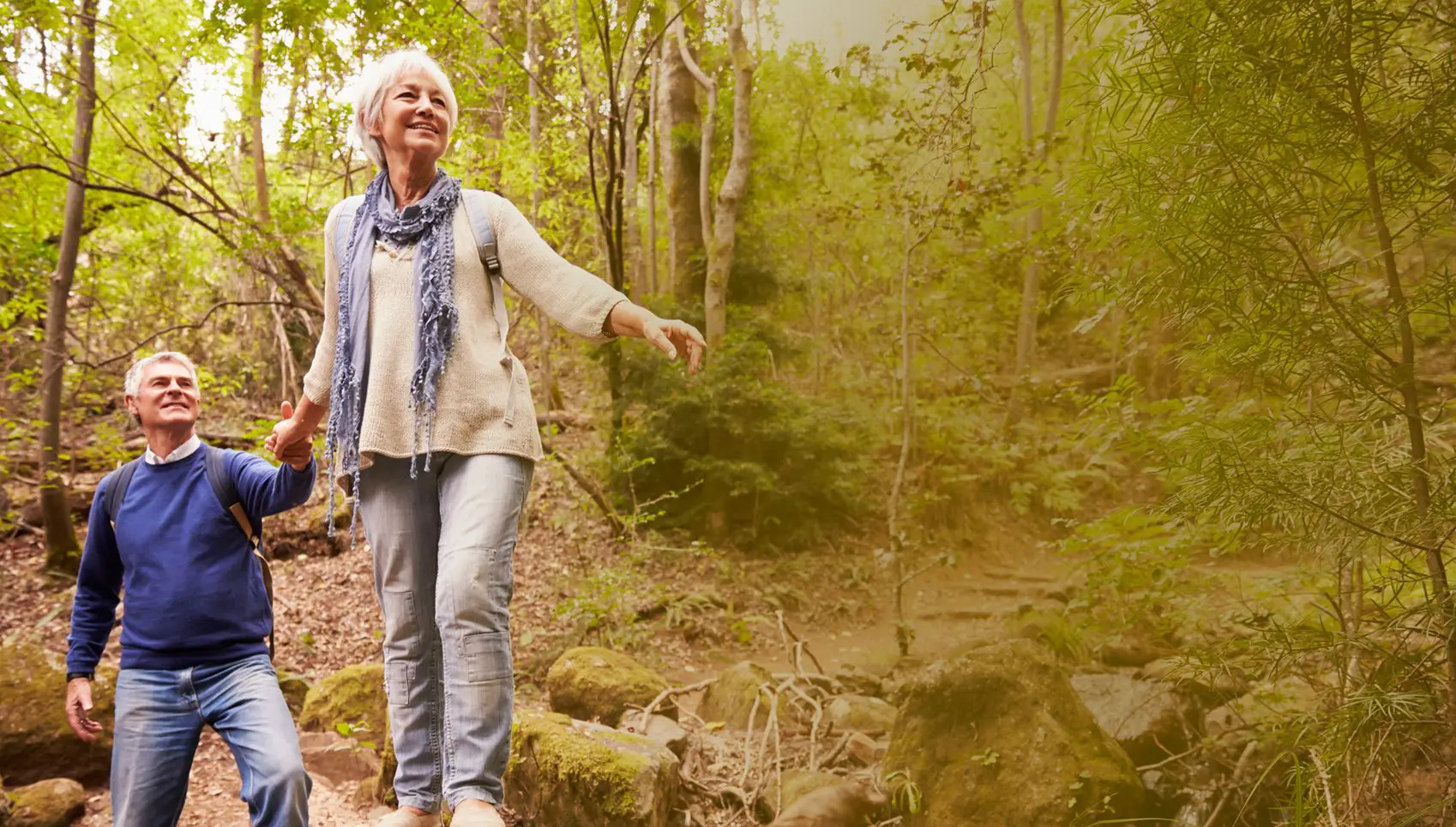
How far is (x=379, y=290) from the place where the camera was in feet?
5.18

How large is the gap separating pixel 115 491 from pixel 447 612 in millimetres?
1126

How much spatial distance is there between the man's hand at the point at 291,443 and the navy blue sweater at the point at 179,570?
0.06 m

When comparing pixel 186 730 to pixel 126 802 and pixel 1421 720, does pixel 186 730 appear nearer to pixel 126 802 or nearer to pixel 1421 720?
pixel 126 802

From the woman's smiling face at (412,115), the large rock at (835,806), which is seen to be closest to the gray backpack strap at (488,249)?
the woman's smiling face at (412,115)

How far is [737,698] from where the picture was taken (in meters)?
3.87

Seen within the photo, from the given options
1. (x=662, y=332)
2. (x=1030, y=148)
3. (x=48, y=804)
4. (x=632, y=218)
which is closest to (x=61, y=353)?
(x=48, y=804)

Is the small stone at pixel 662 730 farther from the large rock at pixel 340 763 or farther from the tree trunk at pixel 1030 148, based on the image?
the tree trunk at pixel 1030 148

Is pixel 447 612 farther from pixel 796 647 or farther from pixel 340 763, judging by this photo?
pixel 796 647

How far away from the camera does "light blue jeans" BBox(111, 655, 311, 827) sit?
1.67m

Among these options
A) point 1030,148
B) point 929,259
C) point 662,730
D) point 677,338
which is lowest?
point 662,730

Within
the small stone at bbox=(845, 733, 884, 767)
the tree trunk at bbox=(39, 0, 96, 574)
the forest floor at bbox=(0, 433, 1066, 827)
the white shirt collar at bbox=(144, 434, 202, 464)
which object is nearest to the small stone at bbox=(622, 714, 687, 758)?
the small stone at bbox=(845, 733, 884, 767)

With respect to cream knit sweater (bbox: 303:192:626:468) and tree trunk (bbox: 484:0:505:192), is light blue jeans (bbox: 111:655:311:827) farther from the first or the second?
tree trunk (bbox: 484:0:505:192)

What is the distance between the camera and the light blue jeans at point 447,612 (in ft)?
4.49

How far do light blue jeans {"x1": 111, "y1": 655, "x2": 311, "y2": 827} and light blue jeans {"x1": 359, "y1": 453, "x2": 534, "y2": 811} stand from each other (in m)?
0.34
